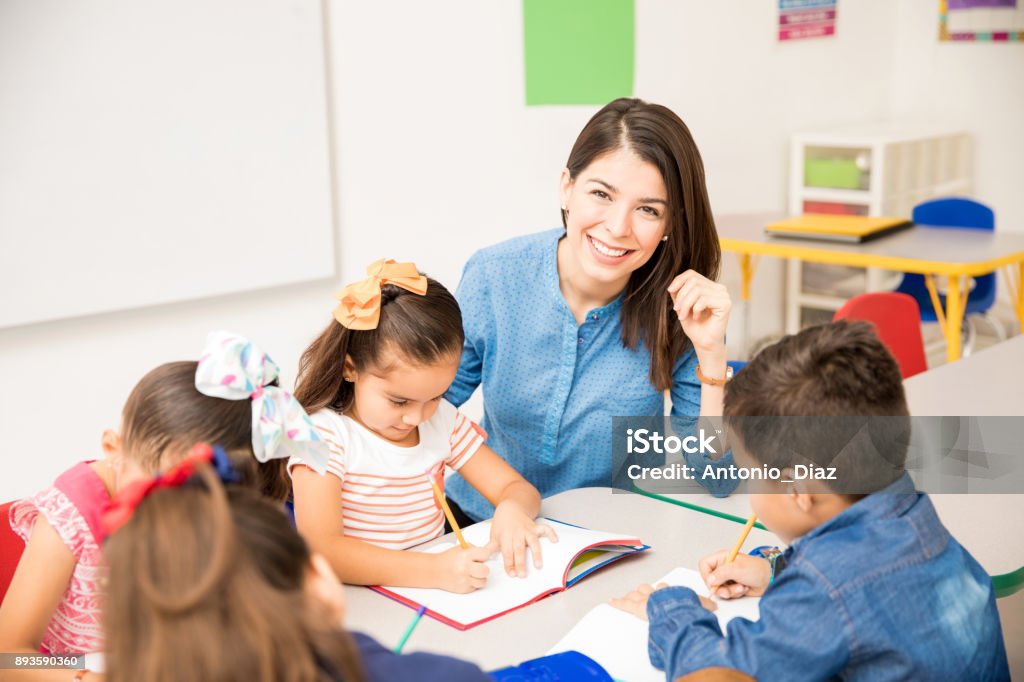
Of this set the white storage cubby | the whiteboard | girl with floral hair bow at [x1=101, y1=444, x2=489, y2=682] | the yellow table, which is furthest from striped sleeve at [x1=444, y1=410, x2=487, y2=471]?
the white storage cubby

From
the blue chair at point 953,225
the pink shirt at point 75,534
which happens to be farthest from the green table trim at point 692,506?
the blue chair at point 953,225

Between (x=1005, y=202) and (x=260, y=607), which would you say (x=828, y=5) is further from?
(x=260, y=607)

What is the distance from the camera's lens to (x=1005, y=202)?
4.94 m

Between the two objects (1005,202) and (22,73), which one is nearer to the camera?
(22,73)

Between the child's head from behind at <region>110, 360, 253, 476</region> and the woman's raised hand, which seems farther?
the woman's raised hand

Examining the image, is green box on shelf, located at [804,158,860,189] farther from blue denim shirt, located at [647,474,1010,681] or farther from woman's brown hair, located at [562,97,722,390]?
blue denim shirt, located at [647,474,1010,681]

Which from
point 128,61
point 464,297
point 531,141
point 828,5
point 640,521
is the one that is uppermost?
point 828,5

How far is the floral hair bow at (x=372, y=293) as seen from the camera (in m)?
1.48

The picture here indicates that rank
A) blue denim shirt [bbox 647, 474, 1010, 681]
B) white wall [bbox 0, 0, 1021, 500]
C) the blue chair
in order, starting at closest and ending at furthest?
blue denim shirt [bbox 647, 474, 1010, 681] < white wall [bbox 0, 0, 1021, 500] < the blue chair

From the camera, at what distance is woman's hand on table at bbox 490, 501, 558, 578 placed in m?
1.40

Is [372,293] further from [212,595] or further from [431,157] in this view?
[431,157]

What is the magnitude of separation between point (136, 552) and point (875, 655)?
2.40 feet

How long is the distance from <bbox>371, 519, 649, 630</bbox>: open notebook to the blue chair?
2.84 meters

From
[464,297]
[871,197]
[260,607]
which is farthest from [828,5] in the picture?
[260,607]
